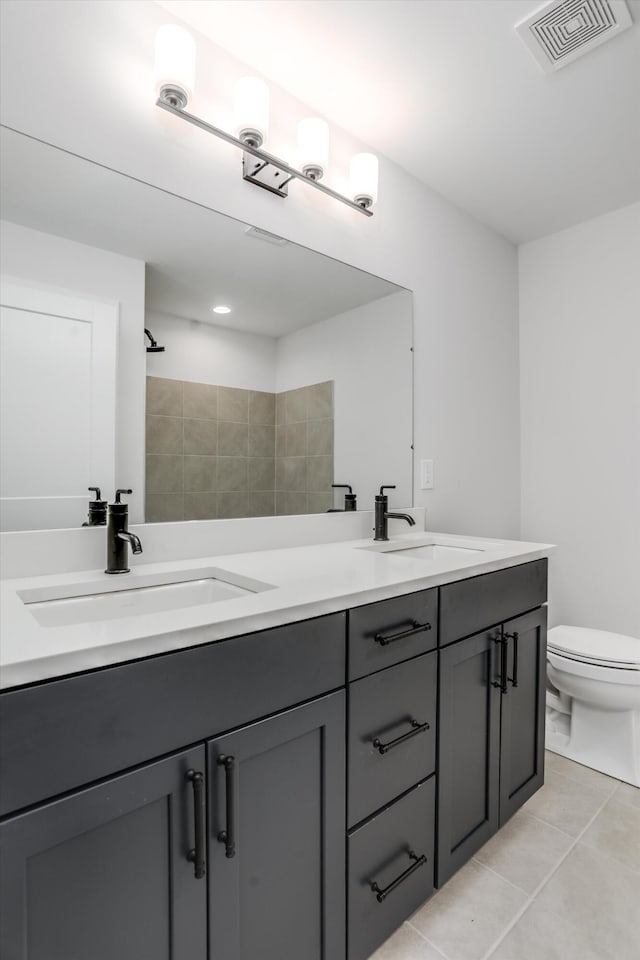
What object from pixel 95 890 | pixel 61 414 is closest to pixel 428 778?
pixel 95 890

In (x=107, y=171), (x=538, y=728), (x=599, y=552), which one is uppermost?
(x=107, y=171)

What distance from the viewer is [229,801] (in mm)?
833

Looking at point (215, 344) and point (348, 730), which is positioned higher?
point (215, 344)

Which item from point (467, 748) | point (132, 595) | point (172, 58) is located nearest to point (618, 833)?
point (467, 748)

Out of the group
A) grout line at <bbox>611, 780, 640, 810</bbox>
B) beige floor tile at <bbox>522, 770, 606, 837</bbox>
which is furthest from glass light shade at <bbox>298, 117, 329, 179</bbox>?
grout line at <bbox>611, 780, 640, 810</bbox>

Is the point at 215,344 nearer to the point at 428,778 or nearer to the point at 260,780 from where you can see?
the point at 260,780

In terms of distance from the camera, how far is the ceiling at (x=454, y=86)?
1.39 metres

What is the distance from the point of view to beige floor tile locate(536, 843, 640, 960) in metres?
1.25

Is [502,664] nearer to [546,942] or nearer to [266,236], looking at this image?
[546,942]

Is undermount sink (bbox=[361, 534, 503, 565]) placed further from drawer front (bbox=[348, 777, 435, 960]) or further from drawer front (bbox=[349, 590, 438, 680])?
drawer front (bbox=[348, 777, 435, 960])

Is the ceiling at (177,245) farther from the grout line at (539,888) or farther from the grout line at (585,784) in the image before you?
the grout line at (585,784)

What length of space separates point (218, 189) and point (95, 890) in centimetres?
164

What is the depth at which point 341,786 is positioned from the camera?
3.40ft

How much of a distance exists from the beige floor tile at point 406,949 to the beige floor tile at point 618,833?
0.67 m
